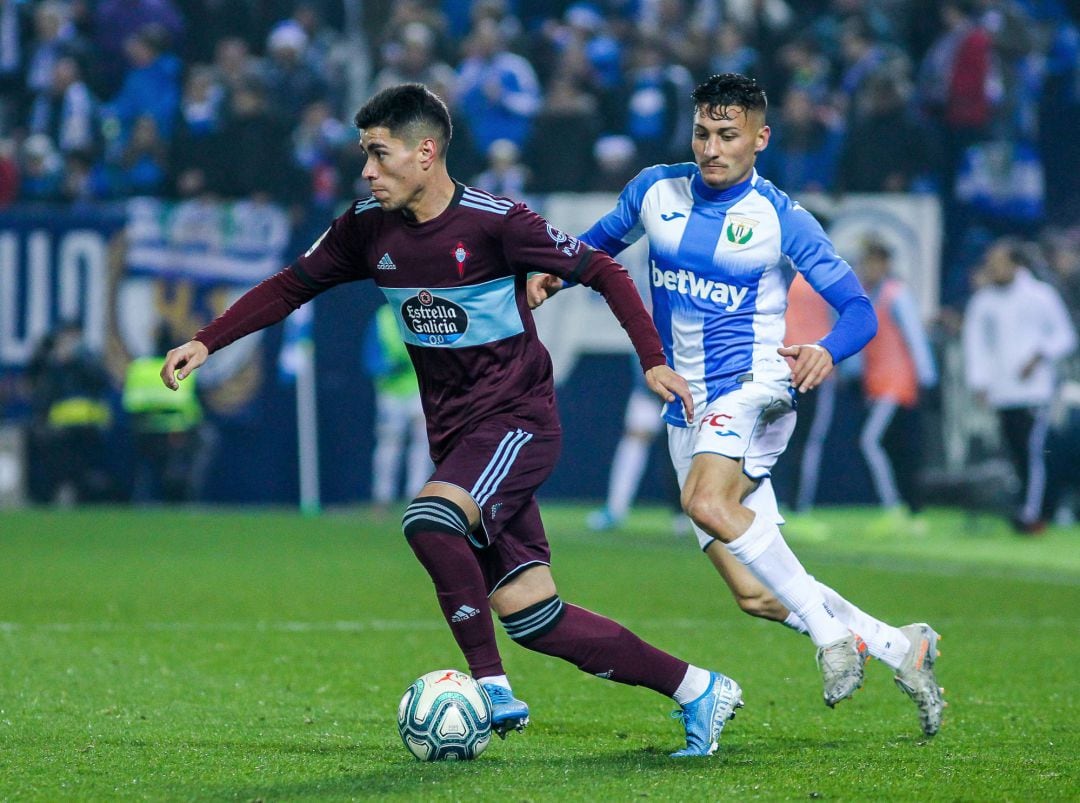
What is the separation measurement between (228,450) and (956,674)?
10.2 metres

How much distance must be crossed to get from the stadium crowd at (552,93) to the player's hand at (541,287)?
10423mm

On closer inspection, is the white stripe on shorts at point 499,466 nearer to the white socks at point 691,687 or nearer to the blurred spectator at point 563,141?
the white socks at point 691,687

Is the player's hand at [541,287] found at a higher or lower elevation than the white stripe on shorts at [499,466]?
higher

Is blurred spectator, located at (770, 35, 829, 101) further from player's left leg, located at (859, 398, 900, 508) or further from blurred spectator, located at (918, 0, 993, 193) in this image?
player's left leg, located at (859, 398, 900, 508)

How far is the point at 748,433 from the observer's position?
5805mm

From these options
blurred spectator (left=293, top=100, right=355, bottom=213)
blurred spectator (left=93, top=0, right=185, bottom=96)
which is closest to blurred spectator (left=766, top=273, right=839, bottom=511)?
blurred spectator (left=293, top=100, right=355, bottom=213)

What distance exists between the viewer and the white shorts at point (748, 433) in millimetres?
5770

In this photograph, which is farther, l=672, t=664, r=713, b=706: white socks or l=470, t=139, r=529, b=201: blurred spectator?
l=470, t=139, r=529, b=201: blurred spectator

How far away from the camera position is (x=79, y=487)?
53.0ft

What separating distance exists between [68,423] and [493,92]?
5.38 meters

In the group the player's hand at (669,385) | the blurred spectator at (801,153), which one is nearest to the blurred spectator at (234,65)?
the blurred spectator at (801,153)

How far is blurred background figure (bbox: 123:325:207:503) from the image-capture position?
15750 mm

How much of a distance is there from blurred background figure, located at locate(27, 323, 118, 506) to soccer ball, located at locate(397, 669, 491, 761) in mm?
11417

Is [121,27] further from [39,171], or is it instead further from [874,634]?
[874,634]
